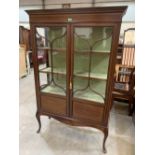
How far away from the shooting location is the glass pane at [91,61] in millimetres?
1555

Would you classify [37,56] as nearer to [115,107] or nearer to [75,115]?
[75,115]

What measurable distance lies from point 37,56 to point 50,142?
3.74 feet

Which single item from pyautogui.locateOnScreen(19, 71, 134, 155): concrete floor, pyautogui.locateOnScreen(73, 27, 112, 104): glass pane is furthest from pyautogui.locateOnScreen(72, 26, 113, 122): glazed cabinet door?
pyautogui.locateOnScreen(19, 71, 134, 155): concrete floor

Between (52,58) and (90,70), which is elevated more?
(52,58)

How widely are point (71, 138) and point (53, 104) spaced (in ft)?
1.85

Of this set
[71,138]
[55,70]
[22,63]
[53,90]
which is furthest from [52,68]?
[22,63]

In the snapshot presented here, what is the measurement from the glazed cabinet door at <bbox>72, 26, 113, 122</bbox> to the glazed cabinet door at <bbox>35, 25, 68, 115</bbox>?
15cm

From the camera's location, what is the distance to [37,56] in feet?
5.79

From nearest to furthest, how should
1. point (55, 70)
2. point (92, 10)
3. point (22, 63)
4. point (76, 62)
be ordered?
point (92, 10)
point (76, 62)
point (55, 70)
point (22, 63)

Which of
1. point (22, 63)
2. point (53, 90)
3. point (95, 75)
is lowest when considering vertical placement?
point (53, 90)

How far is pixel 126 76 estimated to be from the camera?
2.96 meters

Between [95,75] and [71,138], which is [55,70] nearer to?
Result: [95,75]
